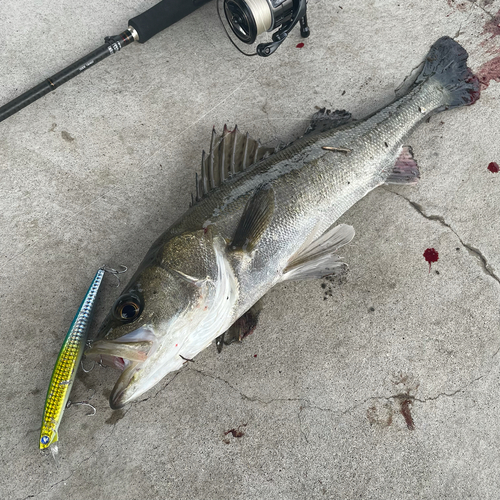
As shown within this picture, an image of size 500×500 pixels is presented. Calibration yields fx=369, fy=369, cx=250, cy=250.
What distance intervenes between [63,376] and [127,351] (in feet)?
3.14

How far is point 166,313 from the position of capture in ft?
6.90

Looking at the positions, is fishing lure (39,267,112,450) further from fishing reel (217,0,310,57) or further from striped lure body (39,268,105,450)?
fishing reel (217,0,310,57)

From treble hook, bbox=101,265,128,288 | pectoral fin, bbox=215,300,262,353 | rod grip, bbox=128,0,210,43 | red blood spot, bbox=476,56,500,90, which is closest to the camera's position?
pectoral fin, bbox=215,300,262,353

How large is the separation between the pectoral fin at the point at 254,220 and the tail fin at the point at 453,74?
1861 mm

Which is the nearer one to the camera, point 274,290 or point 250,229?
point 250,229

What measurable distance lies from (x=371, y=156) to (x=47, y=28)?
3173mm

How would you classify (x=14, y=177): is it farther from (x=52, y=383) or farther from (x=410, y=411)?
(x=410, y=411)

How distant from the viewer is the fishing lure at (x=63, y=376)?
2.56 m

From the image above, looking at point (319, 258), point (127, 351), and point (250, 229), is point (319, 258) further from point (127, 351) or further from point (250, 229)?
point (127, 351)

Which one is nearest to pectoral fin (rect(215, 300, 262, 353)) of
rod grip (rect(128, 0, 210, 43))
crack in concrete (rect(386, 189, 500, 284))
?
crack in concrete (rect(386, 189, 500, 284))

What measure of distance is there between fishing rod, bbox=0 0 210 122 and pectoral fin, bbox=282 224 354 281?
2363 millimetres

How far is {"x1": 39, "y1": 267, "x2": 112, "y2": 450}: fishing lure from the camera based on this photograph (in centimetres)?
256

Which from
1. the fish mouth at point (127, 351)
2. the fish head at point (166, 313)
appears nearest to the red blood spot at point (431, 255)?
the fish head at point (166, 313)

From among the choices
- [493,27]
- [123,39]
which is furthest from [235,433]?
[493,27]
